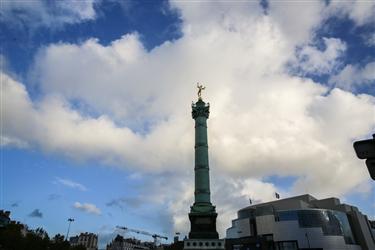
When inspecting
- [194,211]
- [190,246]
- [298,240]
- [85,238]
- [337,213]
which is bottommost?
[190,246]

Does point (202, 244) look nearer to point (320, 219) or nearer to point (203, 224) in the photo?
point (203, 224)

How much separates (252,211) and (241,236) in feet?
27.7

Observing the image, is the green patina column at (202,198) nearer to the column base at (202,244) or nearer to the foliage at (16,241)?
the column base at (202,244)

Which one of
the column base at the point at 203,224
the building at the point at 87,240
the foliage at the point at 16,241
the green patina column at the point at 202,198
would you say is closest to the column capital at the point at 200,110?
the green patina column at the point at 202,198

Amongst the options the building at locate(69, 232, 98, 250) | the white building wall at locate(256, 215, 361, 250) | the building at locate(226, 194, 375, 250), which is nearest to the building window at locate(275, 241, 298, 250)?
the building at locate(226, 194, 375, 250)

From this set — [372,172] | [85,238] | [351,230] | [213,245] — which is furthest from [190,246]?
[85,238]

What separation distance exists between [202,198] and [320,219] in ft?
188

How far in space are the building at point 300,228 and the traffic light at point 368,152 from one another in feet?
303

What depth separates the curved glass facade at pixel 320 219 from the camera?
90688 mm

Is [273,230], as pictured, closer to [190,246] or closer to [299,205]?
[299,205]

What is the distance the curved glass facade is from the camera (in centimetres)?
9069

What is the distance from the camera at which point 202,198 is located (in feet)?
163

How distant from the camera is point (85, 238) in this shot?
19138cm

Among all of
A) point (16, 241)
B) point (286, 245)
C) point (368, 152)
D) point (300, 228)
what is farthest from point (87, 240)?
point (368, 152)
